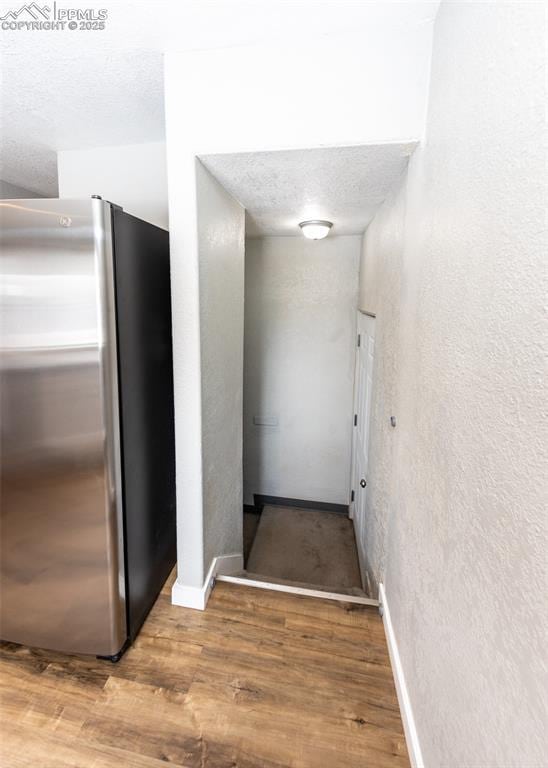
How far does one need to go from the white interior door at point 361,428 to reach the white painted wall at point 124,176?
1631 millimetres

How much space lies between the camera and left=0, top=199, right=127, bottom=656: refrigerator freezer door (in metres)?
1.13

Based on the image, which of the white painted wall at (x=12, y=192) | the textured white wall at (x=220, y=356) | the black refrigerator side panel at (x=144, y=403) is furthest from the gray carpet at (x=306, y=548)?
the white painted wall at (x=12, y=192)

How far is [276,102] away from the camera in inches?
51.1

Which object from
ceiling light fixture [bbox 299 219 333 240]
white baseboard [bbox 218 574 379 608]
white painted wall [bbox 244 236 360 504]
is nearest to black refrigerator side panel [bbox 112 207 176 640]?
white baseboard [bbox 218 574 379 608]

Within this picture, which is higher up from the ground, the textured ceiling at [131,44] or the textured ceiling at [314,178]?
the textured ceiling at [131,44]

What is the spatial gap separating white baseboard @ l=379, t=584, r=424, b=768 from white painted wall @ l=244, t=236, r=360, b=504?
2.20 metres

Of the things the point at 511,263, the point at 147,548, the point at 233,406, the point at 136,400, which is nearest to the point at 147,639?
the point at 147,548

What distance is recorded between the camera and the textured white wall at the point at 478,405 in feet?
1.85

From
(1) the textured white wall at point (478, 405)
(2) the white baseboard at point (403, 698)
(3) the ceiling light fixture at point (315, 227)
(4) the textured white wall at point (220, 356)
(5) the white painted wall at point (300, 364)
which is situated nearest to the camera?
(1) the textured white wall at point (478, 405)

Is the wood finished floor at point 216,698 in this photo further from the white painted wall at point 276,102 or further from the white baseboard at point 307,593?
the white painted wall at point 276,102

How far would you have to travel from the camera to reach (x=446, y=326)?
0.94 metres

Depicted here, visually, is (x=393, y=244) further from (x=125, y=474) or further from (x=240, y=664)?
(x=240, y=664)

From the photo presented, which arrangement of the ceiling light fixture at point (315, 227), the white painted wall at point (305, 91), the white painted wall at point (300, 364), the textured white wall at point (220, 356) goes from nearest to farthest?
the white painted wall at point (305, 91)
the textured white wall at point (220, 356)
the ceiling light fixture at point (315, 227)
the white painted wall at point (300, 364)

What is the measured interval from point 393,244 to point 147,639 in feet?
6.82
